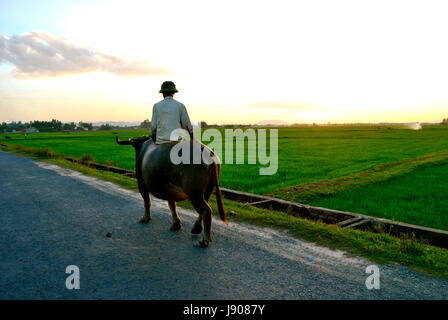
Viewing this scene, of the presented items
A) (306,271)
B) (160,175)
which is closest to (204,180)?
(160,175)

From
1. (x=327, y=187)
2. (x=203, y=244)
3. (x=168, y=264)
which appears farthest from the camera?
(x=327, y=187)

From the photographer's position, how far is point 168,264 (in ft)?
14.0

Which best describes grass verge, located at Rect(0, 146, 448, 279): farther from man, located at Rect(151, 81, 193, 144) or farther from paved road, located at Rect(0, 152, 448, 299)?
man, located at Rect(151, 81, 193, 144)

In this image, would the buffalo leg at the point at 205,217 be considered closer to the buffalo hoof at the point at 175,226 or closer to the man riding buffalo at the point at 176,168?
the man riding buffalo at the point at 176,168

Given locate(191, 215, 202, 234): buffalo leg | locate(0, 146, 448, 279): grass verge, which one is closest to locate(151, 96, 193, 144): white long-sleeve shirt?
locate(191, 215, 202, 234): buffalo leg

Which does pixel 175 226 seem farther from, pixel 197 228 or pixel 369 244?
pixel 369 244

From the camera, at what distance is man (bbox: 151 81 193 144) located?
5.43 metres

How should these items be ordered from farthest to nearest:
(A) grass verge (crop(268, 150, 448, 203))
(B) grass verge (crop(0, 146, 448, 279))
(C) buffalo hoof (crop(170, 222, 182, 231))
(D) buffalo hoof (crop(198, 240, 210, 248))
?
(A) grass verge (crop(268, 150, 448, 203)), (C) buffalo hoof (crop(170, 222, 182, 231)), (D) buffalo hoof (crop(198, 240, 210, 248)), (B) grass verge (crop(0, 146, 448, 279))

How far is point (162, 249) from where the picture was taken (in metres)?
4.81

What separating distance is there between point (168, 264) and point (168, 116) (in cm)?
248

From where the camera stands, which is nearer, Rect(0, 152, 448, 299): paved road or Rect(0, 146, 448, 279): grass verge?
Rect(0, 152, 448, 299): paved road

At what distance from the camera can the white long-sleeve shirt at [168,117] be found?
17.8 ft

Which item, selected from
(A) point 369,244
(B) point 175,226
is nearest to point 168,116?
(B) point 175,226
